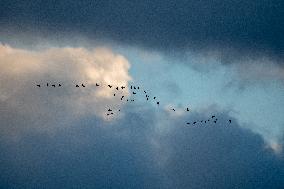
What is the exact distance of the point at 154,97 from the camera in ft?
284

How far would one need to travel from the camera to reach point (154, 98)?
8550 centimetres

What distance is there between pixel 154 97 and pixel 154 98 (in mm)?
1058
